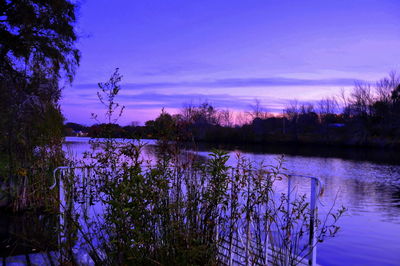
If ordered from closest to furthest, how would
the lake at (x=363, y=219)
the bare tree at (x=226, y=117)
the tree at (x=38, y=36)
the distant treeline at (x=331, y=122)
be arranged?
the lake at (x=363, y=219), the tree at (x=38, y=36), the distant treeline at (x=331, y=122), the bare tree at (x=226, y=117)

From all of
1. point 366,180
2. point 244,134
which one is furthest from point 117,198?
point 244,134


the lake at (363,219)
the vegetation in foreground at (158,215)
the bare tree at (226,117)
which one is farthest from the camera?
the bare tree at (226,117)

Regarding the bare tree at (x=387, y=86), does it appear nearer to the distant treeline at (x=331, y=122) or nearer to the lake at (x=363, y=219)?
the distant treeline at (x=331, y=122)

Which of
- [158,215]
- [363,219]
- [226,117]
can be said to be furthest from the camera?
[226,117]

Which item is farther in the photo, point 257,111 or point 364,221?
point 257,111

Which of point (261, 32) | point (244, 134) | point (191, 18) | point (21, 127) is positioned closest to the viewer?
point (21, 127)

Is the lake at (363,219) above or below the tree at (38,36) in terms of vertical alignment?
below

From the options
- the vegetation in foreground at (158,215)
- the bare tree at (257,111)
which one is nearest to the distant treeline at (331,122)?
the bare tree at (257,111)

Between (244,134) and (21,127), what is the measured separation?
44561 mm

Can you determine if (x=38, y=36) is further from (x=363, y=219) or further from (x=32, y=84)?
(x=363, y=219)

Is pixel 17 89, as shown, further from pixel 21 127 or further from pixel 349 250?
pixel 349 250

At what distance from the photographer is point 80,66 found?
1634 cm

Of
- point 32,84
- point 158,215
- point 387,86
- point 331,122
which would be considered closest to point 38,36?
point 32,84

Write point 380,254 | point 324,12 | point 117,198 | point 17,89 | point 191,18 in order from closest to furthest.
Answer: point 117,198, point 380,254, point 17,89, point 191,18, point 324,12
